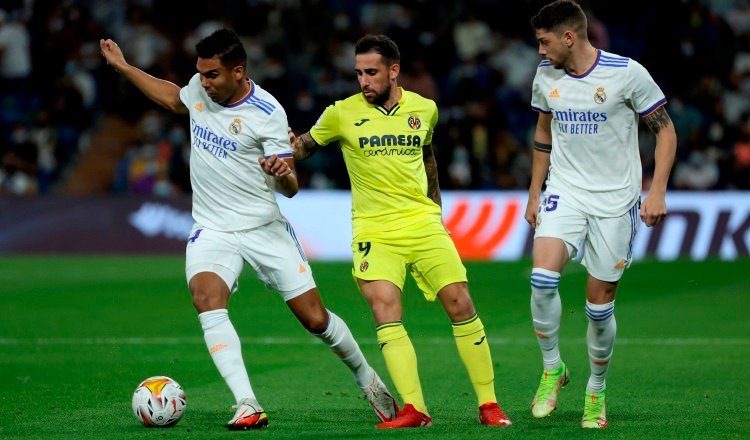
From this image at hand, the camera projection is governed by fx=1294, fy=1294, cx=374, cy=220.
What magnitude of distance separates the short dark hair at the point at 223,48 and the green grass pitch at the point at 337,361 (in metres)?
2.16

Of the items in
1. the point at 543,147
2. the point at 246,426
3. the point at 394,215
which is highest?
the point at 543,147

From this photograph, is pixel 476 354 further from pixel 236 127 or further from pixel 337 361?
pixel 337 361

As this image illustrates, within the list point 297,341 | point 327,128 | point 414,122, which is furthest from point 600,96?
point 297,341

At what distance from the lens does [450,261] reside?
7.87 metres

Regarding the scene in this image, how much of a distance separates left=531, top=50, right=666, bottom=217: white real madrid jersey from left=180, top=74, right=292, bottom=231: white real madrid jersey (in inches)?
68.4

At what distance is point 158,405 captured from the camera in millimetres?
7457

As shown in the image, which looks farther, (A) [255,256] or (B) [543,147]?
(B) [543,147]

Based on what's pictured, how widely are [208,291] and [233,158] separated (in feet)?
2.72

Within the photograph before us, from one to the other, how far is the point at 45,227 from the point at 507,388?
13.0 meters

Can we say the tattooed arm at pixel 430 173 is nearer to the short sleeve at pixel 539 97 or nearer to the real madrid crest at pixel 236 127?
the short sleeve at pixel 539 97

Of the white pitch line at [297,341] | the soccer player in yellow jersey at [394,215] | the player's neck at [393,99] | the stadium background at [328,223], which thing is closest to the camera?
the soccer player in yellow jersey at [394,215]

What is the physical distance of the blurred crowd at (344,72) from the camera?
21.6 m

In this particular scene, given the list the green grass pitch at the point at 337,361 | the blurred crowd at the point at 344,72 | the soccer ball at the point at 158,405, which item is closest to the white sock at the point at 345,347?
the green grass pitch at the point at 337,361

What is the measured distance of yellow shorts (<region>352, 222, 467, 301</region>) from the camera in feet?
25.7
